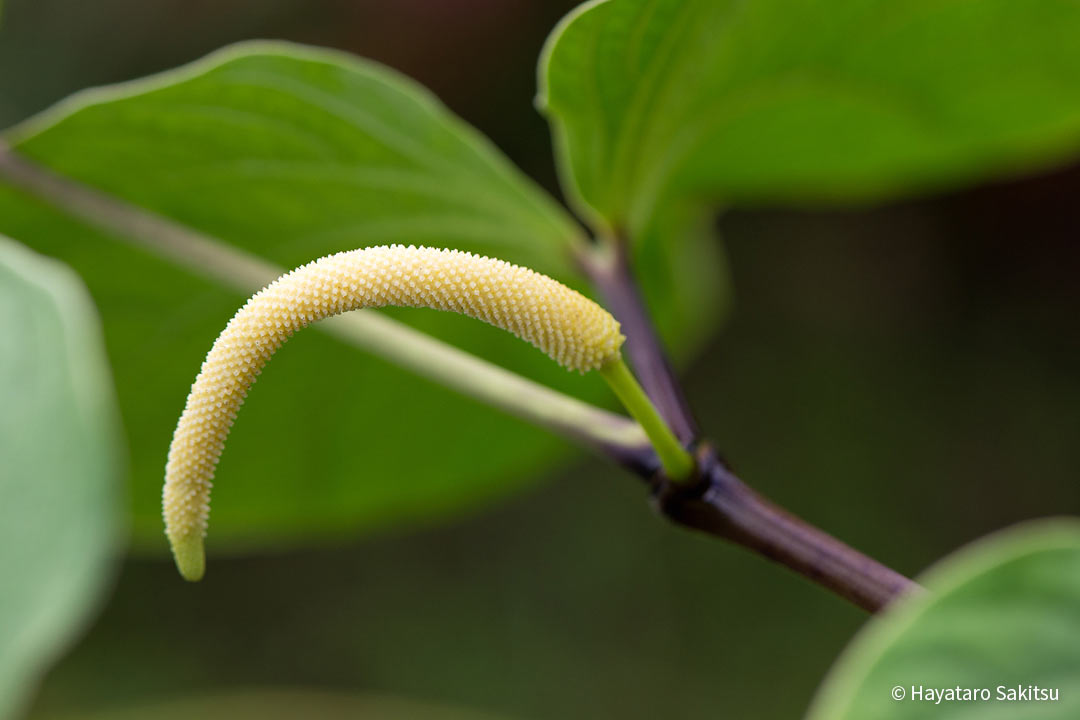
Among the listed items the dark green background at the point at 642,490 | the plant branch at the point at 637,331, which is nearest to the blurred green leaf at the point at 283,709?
the dark green background at the point at 642,490

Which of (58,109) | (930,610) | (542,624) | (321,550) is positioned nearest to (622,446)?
(930,610)

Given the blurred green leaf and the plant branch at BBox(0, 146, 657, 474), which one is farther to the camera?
the blurred green leaf

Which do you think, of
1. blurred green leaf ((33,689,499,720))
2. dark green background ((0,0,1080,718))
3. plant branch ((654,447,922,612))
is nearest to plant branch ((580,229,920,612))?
plant branch ((654,447,922,612))

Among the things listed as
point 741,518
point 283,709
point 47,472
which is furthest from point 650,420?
point 283,709

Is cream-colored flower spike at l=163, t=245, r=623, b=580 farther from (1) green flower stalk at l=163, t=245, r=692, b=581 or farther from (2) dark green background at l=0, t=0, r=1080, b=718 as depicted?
(2) dark green background at l=0, t=0, r=1080, b=718

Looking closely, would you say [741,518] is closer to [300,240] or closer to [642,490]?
[300,240]
